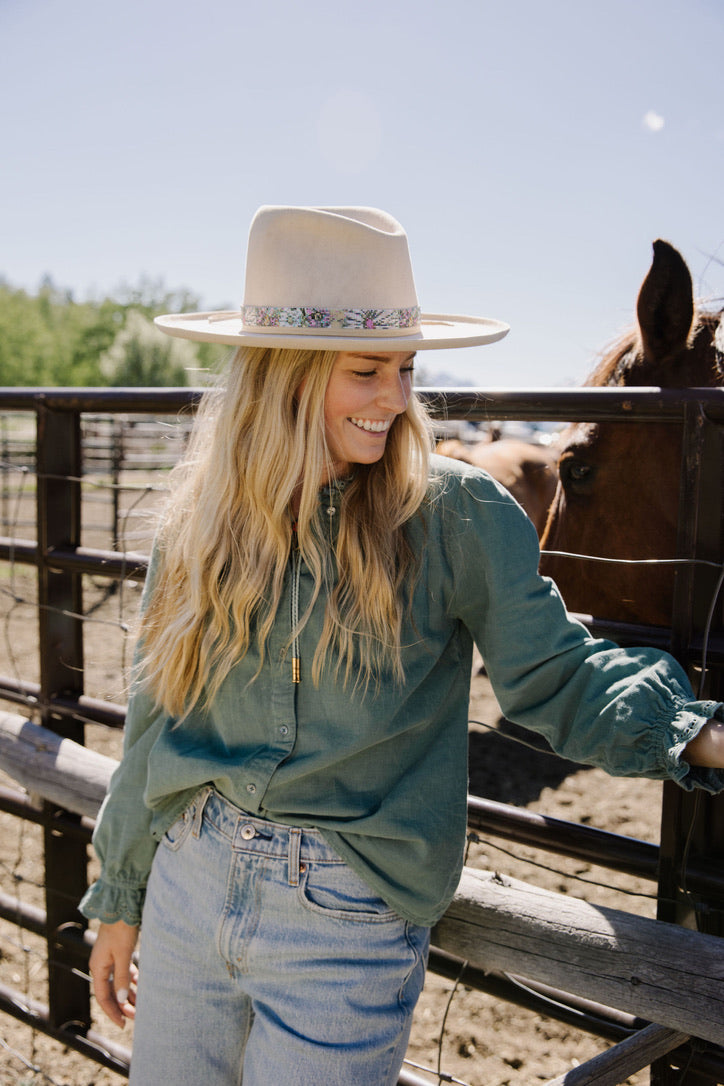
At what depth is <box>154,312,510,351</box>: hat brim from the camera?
1211 millimetres

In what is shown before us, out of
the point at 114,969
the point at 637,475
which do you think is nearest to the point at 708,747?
the point at 637,475

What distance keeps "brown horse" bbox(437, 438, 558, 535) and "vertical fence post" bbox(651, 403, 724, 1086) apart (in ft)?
12.2

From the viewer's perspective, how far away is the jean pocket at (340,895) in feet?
3.87

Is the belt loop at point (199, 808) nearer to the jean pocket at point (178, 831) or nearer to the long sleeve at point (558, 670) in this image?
the jean pocket at point (178, 831)

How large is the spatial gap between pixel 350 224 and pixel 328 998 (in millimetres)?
1154

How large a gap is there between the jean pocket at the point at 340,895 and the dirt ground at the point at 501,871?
298 mm

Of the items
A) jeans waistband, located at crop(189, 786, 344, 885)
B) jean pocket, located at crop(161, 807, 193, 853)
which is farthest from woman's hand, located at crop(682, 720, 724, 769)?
jean pocket, located at crop(161, 807, 193, 853)

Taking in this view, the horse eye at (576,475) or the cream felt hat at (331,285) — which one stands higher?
the cream felt hat at (331,285)

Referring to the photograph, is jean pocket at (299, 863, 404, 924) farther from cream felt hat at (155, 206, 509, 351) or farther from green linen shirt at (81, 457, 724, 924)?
cream felt hat at (155, 206, 509, 351)

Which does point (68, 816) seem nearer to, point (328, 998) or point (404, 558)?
point (328, 998)

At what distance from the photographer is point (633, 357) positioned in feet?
7.25

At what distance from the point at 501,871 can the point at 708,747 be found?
2.45m

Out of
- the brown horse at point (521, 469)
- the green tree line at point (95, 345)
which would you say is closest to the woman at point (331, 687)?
the brown horse at point (521, 469)

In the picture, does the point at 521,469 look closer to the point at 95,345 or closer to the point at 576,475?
the point at 576,475
